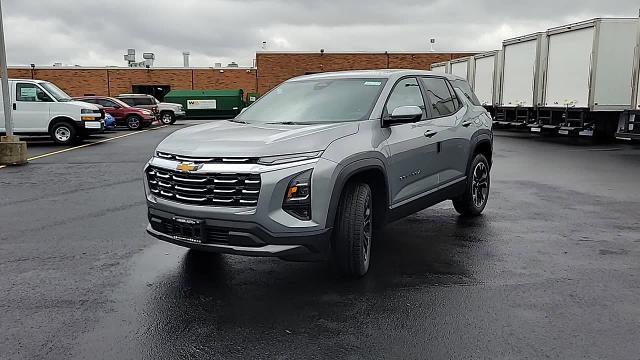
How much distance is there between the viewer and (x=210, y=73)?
48344 millimetres

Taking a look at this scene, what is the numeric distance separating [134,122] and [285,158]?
2494 centimetres

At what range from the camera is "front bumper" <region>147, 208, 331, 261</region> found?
13.1 ft

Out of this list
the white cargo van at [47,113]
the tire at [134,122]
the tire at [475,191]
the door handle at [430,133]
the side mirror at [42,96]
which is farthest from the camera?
the tire at [134,122]

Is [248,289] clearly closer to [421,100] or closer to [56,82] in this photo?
[421,100]

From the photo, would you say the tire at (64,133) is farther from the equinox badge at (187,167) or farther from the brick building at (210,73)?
the brick building at (210,73)

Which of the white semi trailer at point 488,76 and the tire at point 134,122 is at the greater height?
the white semi trailer at point 488,76

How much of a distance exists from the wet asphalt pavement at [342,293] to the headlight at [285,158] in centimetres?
110

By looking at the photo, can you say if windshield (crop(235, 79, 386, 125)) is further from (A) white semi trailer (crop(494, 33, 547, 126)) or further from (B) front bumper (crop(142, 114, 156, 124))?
(B) front bumper (crop(142, 114, 156, 124))

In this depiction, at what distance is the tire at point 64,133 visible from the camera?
17.7m

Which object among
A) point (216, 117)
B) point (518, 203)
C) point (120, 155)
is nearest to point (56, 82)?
point (216, 117)

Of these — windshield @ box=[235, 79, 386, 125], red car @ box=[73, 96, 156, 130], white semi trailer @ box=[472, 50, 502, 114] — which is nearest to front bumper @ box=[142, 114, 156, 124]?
red car @ box=[73, 96, 156, 130]

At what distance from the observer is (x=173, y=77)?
48219mm

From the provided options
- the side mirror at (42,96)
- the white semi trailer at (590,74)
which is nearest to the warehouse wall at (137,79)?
the side mirror at (42,96)

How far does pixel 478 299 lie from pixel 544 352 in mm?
916
